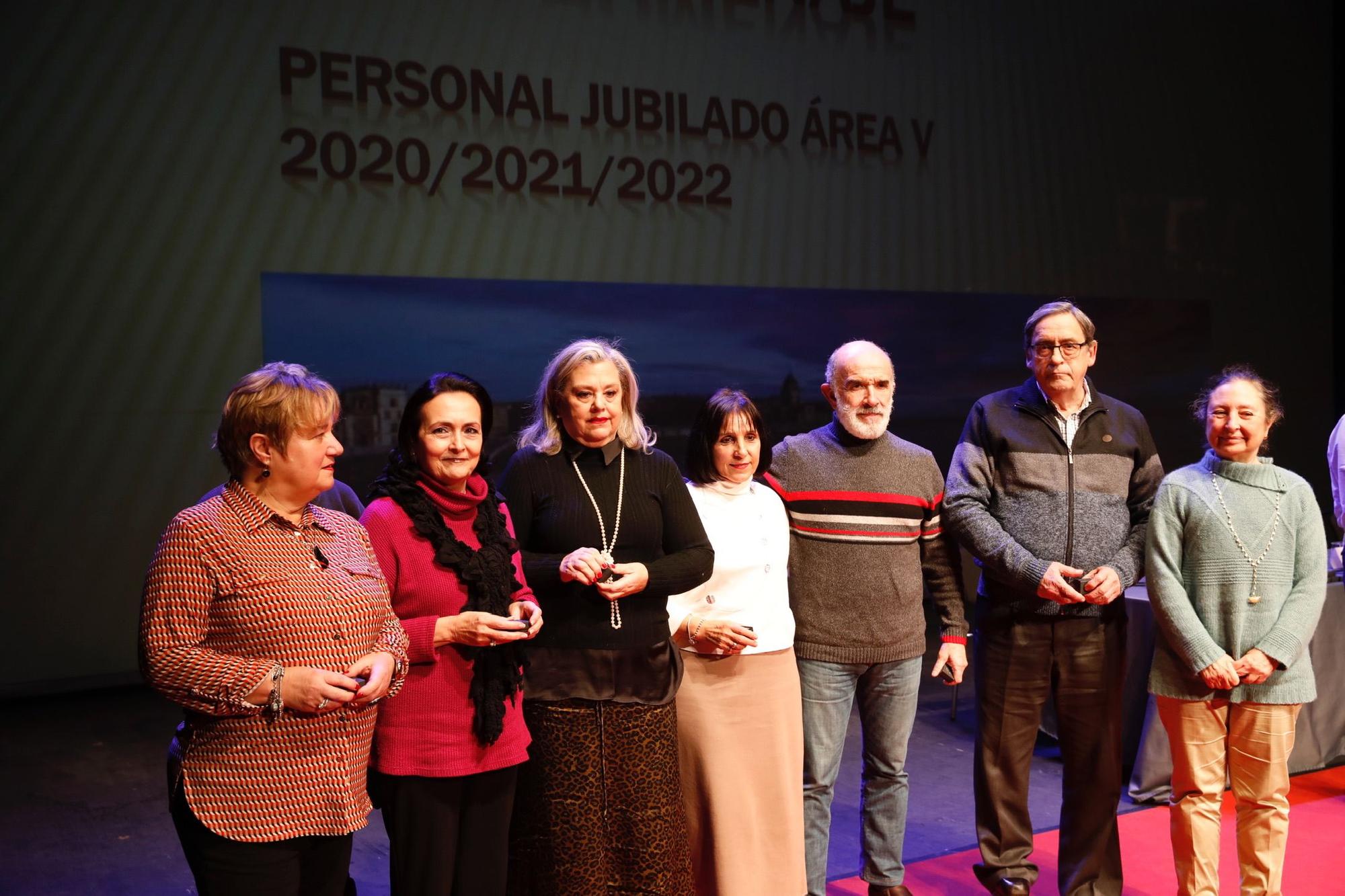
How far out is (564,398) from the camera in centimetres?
266

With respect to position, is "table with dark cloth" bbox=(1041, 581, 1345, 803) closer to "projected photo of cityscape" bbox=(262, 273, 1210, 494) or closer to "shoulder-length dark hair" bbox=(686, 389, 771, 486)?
"shoulder-length dark hair" bbox=(686, 389, 771, 486)

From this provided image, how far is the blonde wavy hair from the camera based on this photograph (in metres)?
2.66

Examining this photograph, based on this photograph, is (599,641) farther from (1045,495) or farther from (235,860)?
(1045,495)

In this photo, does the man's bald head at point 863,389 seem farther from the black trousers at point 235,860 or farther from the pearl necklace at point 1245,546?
the black trousers at point 235,860

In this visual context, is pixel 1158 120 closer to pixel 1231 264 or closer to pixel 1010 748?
pixel 1231 264

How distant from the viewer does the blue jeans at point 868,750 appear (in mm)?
3035

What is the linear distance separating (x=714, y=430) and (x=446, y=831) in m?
1.14

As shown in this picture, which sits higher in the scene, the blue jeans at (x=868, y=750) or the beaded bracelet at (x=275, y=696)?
the beaded bracelet at (x=275, y=696)

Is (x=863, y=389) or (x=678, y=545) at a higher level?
(x=863, y=389)

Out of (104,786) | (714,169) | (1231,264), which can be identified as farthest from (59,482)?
(1231,264)

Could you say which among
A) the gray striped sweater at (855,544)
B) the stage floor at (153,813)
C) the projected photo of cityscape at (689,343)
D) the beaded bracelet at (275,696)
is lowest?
the stage floor at (153,813)

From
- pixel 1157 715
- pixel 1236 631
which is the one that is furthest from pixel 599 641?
pixel 1157 715

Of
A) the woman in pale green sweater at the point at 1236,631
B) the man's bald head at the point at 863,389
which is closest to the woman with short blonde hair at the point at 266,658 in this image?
the man's bald head at the point at 863,389

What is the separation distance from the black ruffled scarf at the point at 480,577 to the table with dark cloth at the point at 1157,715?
2.78 m
